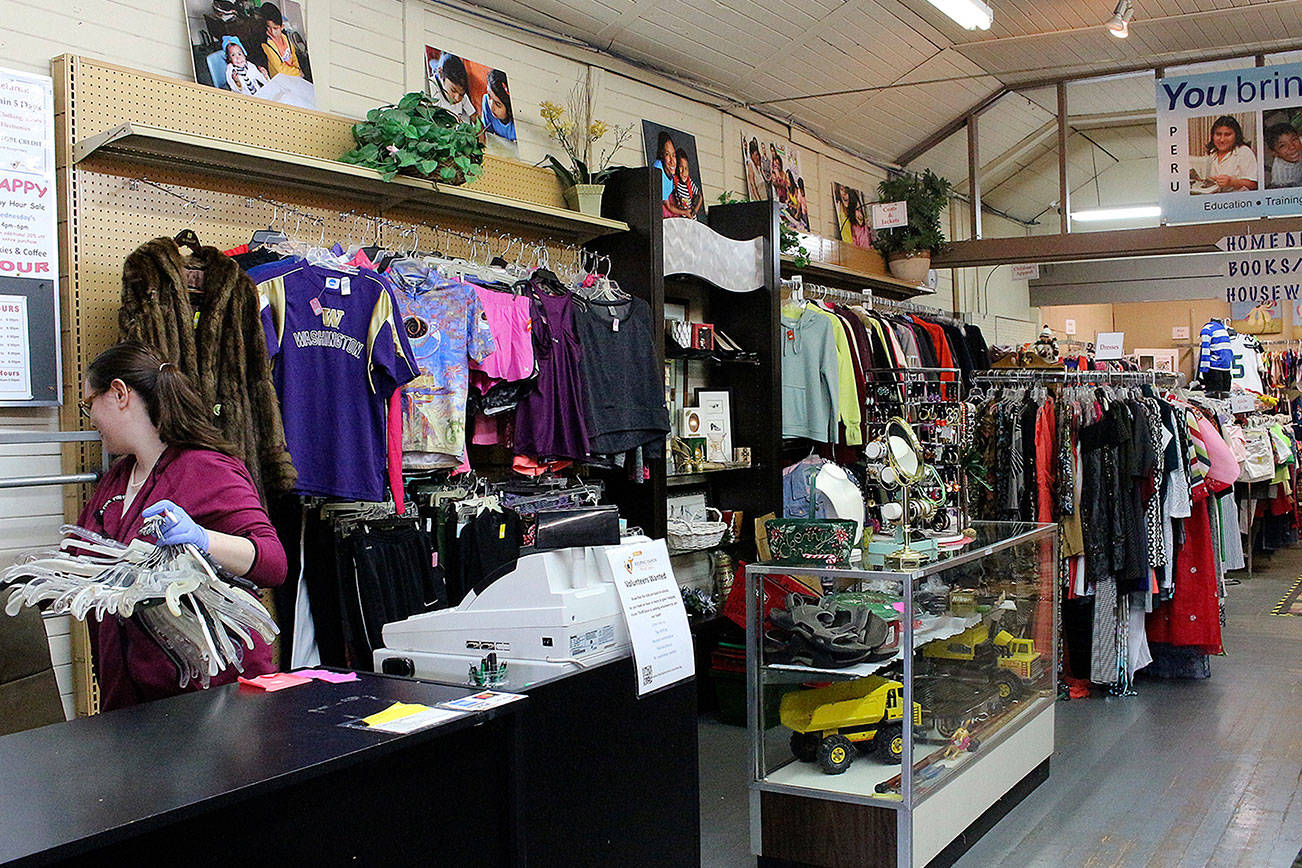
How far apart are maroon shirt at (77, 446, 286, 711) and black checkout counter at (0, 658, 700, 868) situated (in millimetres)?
284

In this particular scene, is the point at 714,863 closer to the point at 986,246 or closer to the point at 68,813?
the point at 68,813

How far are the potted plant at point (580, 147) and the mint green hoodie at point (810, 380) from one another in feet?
4.67

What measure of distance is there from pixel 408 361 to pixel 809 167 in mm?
4644

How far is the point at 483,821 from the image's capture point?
90.4 inches

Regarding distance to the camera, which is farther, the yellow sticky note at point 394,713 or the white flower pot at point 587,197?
the white flower pot at point 587,197

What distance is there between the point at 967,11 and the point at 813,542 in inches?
139

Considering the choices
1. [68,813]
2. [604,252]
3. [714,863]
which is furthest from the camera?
[604,252]

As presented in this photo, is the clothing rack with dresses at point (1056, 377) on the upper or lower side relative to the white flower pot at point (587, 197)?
lower

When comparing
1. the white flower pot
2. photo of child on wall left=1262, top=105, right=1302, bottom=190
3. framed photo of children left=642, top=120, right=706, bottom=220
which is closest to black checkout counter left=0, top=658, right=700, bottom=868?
the white flower pot

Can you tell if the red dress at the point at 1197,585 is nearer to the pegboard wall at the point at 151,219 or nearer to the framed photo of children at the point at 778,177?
the framed photo of children at the point at 778,177

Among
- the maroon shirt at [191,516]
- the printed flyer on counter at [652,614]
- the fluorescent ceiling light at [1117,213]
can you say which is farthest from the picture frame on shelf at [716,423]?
the fluorescent ceiling light at [1117,213]

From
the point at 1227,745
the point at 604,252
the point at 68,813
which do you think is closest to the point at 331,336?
the point at 604,252

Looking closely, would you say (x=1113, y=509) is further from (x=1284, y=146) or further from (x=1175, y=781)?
(x=1284, y=146)

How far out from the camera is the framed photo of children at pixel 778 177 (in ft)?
23.2
